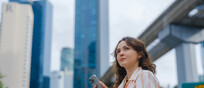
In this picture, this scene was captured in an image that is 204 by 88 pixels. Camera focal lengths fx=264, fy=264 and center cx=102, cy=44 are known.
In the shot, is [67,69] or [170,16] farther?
[170,16]

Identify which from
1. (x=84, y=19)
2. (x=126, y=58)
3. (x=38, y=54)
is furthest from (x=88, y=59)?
(x=126, y=58)

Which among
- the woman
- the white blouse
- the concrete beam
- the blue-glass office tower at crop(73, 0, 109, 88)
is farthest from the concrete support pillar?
the blue-glass office tower at crop(73, 0, 109, 88)

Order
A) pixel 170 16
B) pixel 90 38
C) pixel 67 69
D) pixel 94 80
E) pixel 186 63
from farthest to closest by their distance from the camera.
Result: 1. pixel 90 38
2. pixel 186 63
3. pixel 170 16
4. pixel 67 69
5. pixel 94 80

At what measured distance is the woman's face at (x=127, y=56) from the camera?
4.70 ft

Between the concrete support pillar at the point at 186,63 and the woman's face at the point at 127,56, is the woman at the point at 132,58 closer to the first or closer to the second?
the woman's face at the point at 127,56

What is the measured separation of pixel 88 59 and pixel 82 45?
225 centimetres

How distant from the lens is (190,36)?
492 inches

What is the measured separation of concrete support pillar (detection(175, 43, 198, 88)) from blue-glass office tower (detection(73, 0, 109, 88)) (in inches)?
995

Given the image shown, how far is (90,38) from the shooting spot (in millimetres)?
39906

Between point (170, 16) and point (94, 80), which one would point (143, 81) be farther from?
point (170, 16)

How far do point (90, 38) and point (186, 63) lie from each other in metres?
28.3

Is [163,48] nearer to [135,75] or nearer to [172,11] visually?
[172,11]

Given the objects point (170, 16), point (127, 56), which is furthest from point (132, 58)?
point (170, 16)

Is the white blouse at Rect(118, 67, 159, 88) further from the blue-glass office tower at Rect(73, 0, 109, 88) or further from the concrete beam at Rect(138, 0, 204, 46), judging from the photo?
the blue-glass office tower at Rect(73, 0, 109, 88)
